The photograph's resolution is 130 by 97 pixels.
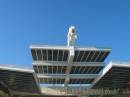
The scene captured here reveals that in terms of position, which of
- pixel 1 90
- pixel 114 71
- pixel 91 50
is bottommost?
pixel 1 90

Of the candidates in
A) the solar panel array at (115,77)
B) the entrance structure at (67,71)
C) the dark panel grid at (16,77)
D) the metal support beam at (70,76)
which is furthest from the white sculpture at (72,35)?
the dark panel grid at (16,77)

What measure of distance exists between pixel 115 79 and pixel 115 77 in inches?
43.6

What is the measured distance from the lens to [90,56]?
32781 millimetres

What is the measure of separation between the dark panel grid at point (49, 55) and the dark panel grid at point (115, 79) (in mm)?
7707

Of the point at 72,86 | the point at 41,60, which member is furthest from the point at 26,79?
the point at 72,86

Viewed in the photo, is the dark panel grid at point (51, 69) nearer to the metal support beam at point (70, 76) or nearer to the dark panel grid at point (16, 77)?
the metal support beam at point (70, 76)

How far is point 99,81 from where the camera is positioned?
3828 centimetres

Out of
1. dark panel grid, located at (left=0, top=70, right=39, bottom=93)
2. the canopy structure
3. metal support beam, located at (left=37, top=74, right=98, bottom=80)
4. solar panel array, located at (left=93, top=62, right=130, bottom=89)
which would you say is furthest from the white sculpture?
dark panel grid, located at (left=0, top=70, right=39, bottom=93)

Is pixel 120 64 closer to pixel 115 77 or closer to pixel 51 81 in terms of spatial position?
pixel 115 77

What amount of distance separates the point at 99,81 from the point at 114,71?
18.6 feet

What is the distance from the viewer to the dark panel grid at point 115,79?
33.0 m

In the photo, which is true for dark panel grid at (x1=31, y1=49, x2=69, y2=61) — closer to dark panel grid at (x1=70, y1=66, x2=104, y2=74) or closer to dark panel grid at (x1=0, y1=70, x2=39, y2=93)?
dark panel grid at (x1=0, y1=70, x2=39, y2=93)

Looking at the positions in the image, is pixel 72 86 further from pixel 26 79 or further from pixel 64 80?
pixel 26 79

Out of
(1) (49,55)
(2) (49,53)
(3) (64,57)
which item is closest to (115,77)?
(3) (64,57)
